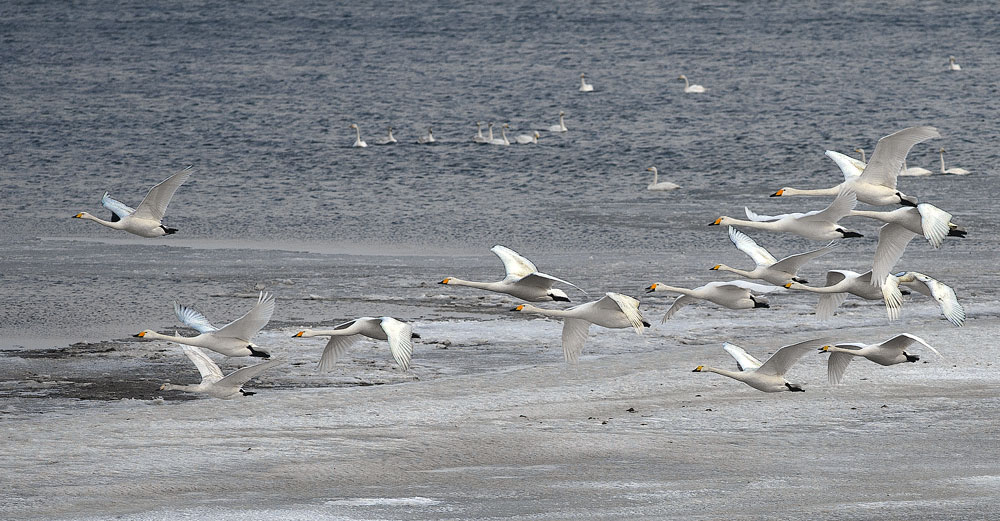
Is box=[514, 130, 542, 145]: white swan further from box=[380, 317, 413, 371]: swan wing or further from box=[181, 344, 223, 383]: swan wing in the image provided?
box=[380, 317, 413, 371]: swan wing

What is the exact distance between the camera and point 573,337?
13.1 m

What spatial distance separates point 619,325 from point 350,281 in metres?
7.00

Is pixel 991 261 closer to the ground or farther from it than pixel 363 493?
closer to the ground

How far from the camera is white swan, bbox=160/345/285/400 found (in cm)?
1169

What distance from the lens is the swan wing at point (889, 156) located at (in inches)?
455

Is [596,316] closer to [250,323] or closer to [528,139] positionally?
[250,323]

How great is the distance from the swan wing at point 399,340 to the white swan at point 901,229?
3699 millimetres

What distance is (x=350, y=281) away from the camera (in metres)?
18.5

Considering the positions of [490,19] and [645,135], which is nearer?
[645,135]

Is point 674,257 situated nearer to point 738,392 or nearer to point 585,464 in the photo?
point 738,392

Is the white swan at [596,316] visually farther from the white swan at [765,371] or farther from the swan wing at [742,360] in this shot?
the swan wing at [742,360]

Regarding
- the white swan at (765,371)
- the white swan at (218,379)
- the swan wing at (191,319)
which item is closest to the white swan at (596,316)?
the white swan at (765,371)

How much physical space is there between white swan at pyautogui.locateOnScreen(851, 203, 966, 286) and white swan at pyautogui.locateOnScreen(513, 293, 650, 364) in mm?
1936

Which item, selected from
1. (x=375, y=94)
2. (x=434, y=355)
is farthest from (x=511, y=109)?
(x=434, y=355)
